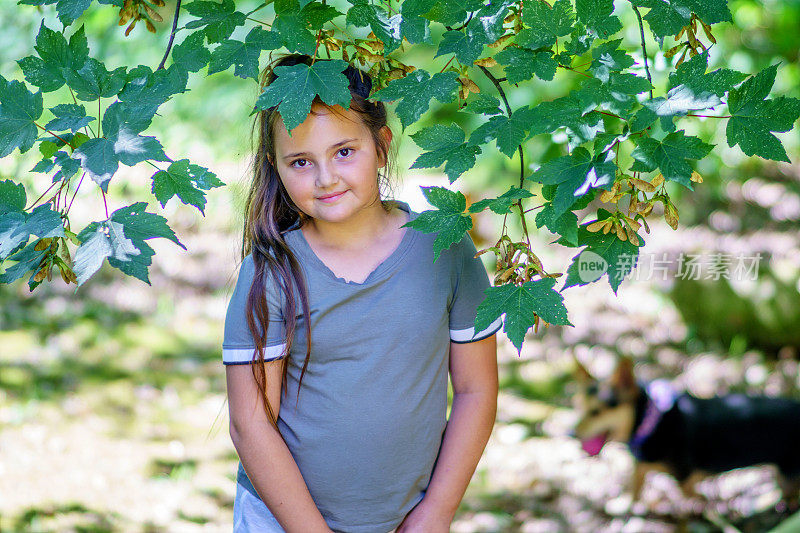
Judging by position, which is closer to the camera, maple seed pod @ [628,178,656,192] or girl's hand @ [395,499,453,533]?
maple seed pod @ [628,178,656,192]

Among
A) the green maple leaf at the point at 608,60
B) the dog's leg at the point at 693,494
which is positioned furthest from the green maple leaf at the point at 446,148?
the dog's leg at the point at 693,494

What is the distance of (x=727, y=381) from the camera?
4.09 metres

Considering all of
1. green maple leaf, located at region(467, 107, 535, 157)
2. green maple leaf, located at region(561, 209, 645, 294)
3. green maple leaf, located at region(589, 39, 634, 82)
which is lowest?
green maple leaf, located at region(561, 209, 645, 294)

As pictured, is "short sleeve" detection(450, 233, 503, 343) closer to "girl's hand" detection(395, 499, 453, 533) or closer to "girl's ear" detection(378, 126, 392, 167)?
"girl's ear" detection(378, 126, 392, 167)

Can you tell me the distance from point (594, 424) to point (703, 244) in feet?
7.10

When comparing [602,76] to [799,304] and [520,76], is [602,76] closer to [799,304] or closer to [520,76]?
[520,76]

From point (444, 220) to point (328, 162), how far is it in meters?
0.29


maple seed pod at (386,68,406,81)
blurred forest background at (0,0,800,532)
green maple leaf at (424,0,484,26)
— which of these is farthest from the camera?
blurred forest background at (0,0,800,532)

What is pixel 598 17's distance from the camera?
1.09 meters

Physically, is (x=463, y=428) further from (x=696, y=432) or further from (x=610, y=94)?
(x=696, y=432)

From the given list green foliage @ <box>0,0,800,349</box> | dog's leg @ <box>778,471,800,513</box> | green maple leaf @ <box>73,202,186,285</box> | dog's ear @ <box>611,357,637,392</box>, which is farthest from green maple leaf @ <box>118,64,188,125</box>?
dog's leg @ <box>778,471,800,513</box>

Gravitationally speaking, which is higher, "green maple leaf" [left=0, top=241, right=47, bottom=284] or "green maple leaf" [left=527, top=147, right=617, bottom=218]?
"green maple leaf" [left=527, top=147, right=617, bottom=218]

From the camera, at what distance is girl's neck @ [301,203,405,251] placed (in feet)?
4.94

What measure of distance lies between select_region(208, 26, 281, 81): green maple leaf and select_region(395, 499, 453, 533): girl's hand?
0.94 metres
